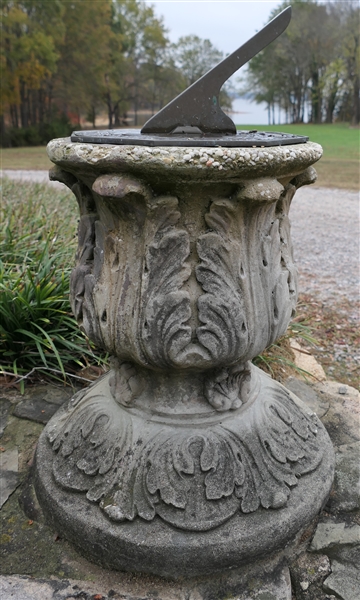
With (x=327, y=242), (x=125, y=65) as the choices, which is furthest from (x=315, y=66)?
(x=327, y=242)

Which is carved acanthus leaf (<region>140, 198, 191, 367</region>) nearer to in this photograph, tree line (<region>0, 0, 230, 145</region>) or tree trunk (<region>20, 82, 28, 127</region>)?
tree line (<region>0, 0, 230, 145</region>)

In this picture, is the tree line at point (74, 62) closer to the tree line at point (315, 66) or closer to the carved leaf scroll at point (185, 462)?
the tree line at point (315, 66)

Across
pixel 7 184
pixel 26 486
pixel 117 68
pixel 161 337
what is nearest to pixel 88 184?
pixel 161 337

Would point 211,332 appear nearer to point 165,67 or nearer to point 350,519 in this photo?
point 350,519

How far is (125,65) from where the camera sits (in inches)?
1136

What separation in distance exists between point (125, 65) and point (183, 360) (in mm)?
31235

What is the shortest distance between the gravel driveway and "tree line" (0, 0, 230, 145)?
15.6 meters

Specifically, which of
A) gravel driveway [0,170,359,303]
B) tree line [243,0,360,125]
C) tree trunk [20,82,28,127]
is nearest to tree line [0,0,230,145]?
tree trunk [20,82,28,127]

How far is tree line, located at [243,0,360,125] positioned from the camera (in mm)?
Answer: 32312

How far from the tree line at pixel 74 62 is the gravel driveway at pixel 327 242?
15583 mm

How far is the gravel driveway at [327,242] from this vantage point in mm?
4797

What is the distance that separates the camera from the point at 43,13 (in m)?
20.1

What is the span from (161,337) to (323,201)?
850cm

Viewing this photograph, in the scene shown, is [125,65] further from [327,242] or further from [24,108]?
[327,242]
